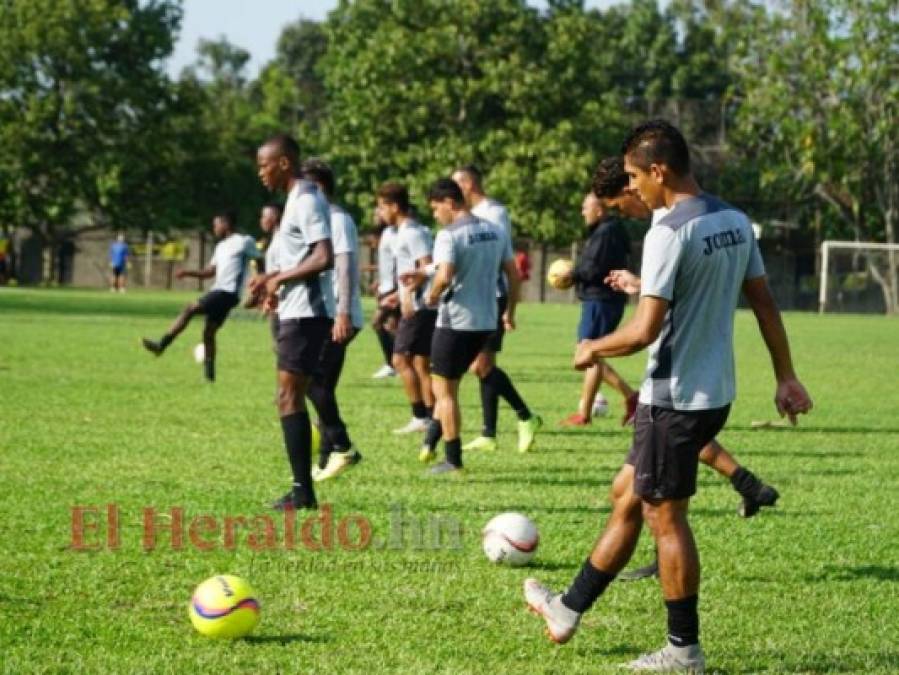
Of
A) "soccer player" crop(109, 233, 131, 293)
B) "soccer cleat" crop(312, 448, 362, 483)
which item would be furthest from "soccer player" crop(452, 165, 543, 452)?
"soccer player" crop(109, 233, 131, 293)

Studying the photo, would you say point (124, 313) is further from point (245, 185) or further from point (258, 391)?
point (245, 185)

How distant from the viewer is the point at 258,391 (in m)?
18.2

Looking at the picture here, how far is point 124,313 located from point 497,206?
1035 inches

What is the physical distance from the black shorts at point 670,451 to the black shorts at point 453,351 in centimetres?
560

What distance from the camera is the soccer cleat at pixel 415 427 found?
1404 centimetres

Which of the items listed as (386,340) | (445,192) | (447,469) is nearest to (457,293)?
(445,192)

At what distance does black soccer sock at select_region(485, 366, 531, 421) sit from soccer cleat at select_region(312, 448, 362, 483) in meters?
2.27

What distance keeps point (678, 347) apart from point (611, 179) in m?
2.18

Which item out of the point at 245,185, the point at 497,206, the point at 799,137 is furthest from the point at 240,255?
the point at 245,185

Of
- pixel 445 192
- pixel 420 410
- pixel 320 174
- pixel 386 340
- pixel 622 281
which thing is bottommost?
pixel 420 410

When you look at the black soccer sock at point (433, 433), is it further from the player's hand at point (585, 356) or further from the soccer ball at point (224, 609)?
the player's hand at point (585, 356)

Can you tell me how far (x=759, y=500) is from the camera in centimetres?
883

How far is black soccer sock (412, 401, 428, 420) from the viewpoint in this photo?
1431cm

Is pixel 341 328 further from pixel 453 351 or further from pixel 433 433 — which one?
pixel 433 433
